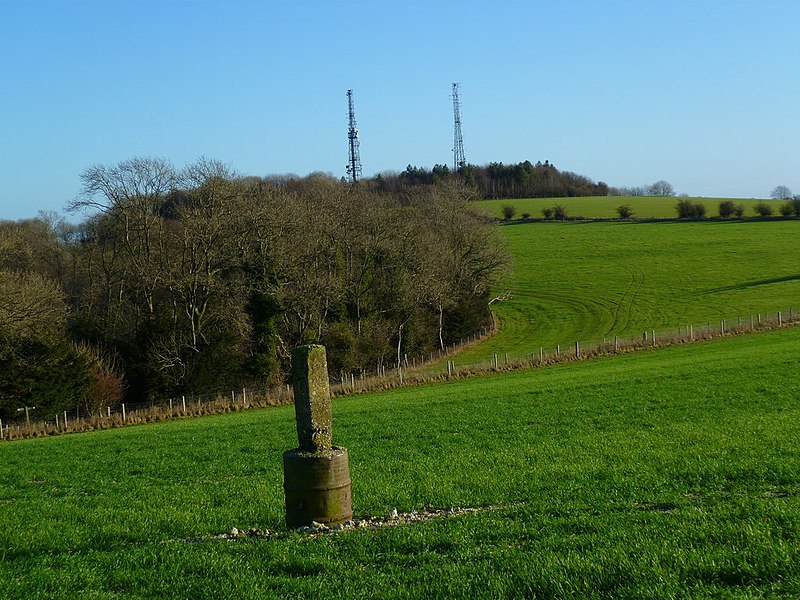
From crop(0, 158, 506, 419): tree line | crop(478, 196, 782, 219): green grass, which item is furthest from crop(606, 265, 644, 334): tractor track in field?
crop(478, 196, 782, 219): green grass

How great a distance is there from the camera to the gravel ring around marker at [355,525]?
10.3 m

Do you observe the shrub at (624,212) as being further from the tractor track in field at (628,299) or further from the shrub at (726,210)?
the tractor track in field at (628,299)

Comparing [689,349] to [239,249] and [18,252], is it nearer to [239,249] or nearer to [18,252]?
[239,249]

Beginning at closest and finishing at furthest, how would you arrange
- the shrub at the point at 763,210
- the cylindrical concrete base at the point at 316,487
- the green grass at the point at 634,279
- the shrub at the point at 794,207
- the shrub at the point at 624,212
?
1. the cylindrical concrete base at the point at 316,487
2. the green grass at the point at 634,279
3. the shrub at the point at 794,207
4. the shrub at the point at 763,210
5. the shrub at the point at 624,212

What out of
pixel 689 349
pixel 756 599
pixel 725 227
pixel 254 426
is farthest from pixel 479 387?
pixel 725 227

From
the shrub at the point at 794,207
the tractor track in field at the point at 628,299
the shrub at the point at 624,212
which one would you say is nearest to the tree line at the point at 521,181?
the shrub at the point at 624,212

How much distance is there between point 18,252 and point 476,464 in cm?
5009

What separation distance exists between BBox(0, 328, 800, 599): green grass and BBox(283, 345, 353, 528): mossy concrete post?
478mm

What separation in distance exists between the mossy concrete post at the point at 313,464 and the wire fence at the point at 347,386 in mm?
31937

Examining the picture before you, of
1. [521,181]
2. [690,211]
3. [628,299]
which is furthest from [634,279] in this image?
[521,181]

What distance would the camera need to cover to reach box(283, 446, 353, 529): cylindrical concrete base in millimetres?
10227

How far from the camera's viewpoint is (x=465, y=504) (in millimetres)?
12281

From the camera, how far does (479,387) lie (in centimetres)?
4022

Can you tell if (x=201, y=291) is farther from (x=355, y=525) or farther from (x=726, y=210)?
(x=726, y=210)
